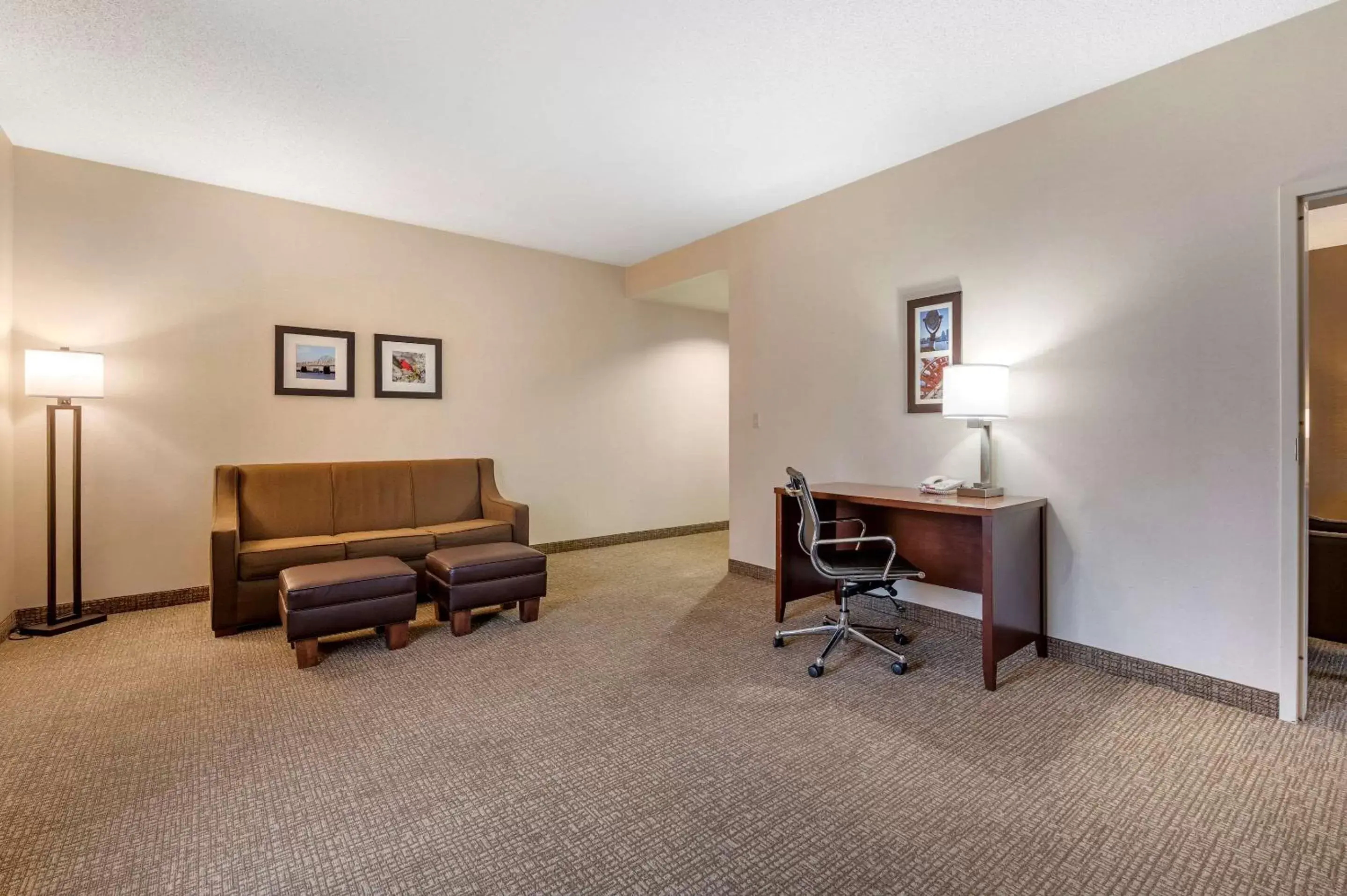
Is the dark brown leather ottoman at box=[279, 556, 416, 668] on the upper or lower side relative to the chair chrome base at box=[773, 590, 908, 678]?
upper

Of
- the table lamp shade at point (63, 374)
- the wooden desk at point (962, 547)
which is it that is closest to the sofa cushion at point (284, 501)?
the table lamp shade at point (63, 374)

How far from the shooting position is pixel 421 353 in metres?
5.04

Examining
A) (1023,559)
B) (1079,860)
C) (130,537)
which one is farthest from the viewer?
(130,537)

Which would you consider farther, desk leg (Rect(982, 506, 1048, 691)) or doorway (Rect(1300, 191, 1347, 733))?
desk leg (Rect(982, 506, 1048, 691))

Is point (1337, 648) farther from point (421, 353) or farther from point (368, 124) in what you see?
point (421, 353)

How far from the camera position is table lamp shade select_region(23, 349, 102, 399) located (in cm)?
332

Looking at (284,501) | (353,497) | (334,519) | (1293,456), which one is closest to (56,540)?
(284,501)

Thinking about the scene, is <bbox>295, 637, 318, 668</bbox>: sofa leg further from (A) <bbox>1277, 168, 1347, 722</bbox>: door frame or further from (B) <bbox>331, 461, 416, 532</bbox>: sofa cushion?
(A) <bbox>1277, 168, 1347, 722</bbox>: door frame

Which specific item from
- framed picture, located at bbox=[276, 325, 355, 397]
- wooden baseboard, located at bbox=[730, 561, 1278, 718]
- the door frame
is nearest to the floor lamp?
framed picture, located at bbox=[276, 325, 355, 397]

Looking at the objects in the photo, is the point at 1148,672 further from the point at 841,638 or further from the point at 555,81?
the point at 555,81

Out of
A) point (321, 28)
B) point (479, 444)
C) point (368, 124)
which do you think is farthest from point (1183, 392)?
point (479, 444)

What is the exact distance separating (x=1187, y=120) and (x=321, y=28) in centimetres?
379

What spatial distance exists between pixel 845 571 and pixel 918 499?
57 cm

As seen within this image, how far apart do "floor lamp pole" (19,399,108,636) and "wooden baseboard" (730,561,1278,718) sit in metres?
5.14
